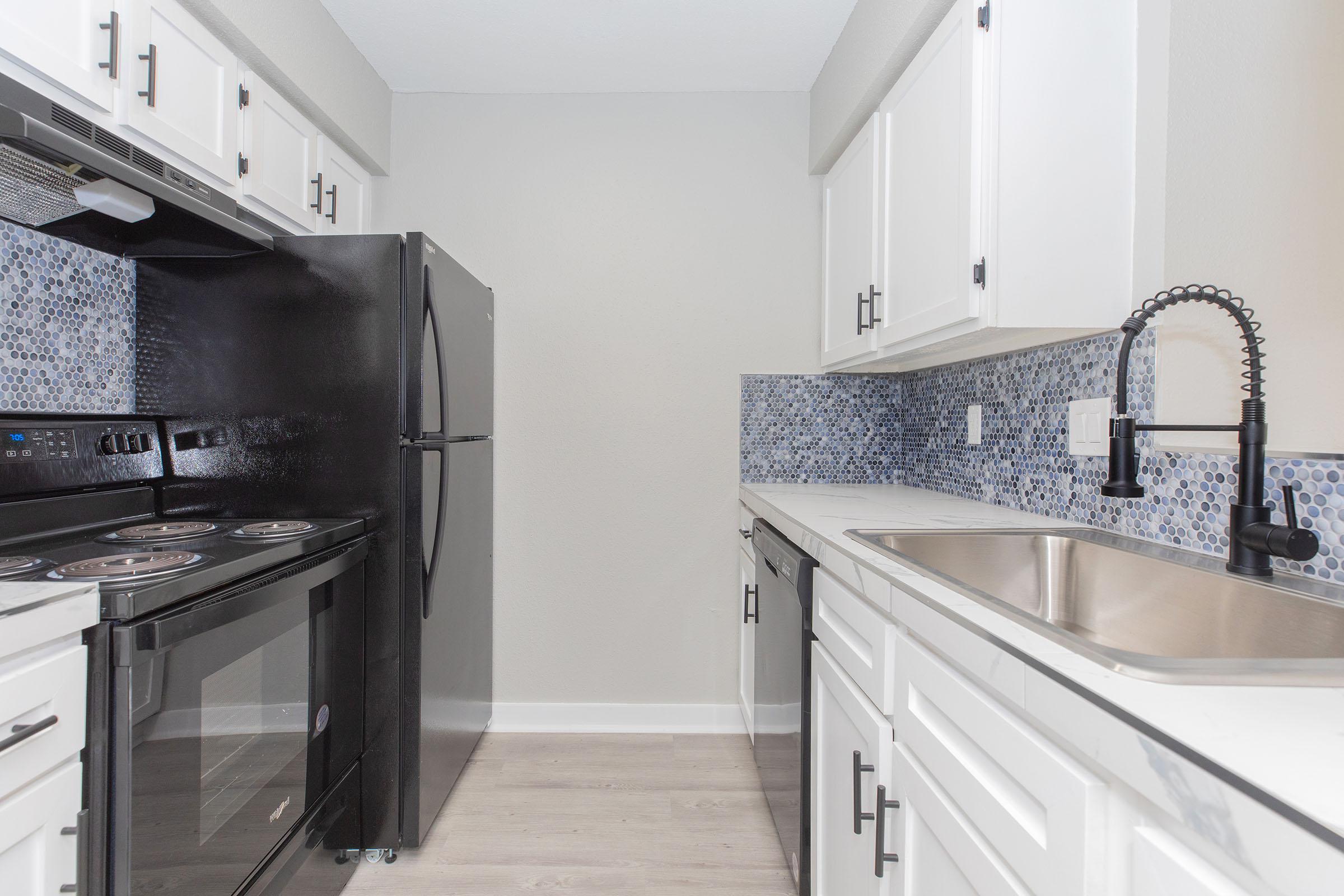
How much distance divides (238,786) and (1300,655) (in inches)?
67.2

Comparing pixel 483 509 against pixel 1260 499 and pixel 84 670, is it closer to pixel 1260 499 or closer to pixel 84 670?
pixel 84 670

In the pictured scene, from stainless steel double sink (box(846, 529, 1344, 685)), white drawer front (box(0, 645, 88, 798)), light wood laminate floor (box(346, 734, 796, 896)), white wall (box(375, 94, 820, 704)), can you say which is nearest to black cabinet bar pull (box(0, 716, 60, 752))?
white drawer front (box(0, 645, 88, 798))

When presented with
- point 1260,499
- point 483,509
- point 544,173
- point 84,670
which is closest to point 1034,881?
point 1260,499

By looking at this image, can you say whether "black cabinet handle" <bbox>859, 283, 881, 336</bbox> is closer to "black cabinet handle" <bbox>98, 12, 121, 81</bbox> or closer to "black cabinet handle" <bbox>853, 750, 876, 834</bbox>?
"black cabinet handle" <bbox>853, 750, 876, 834</bbox>

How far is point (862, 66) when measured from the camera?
2010 mm

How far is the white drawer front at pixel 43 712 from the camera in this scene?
846mm

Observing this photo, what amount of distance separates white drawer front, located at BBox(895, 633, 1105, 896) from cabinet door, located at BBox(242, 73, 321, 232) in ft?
6.52

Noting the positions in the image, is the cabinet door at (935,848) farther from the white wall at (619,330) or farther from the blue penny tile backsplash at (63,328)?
the blue penny tile backsplash at (63,328)

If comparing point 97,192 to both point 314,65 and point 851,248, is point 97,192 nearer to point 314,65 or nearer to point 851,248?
point 314,65

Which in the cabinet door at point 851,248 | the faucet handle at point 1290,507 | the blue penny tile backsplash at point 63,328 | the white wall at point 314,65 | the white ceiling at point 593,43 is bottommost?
the faucet handle at point 1290,507

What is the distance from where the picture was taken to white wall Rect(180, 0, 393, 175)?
1.69 meters

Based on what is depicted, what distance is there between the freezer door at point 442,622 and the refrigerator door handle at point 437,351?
0.19ft

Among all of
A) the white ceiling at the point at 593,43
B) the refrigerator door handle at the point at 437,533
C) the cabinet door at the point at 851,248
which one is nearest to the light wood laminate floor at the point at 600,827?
the refrigerator door handle at the point at 437,533

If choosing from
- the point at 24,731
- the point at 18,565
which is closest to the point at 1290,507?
the point at 24,731
